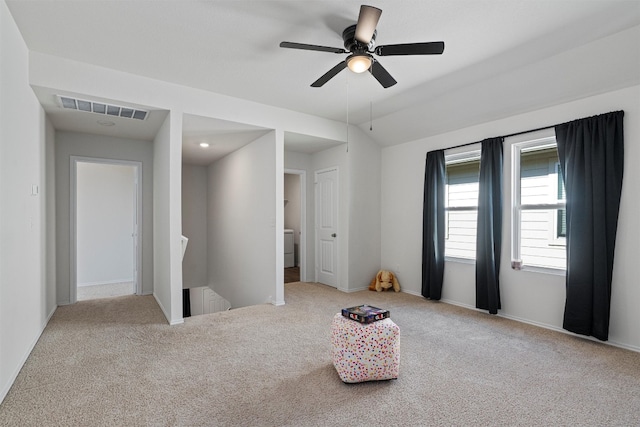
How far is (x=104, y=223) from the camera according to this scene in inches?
244

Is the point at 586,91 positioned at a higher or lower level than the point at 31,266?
higher

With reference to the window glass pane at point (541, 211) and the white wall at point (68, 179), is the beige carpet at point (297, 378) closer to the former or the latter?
the window glass pane at point (541, 211)

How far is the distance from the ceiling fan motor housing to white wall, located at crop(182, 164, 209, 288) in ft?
16.7

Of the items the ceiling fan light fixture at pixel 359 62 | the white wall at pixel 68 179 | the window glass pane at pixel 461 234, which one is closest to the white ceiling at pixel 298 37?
the ceiling fan light fixture at pixel 359 62

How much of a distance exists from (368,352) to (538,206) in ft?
9.18

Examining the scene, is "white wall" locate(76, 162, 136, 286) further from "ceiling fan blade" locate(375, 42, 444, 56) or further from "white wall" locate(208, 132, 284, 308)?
"ceiling fan blade" locate(375, 42, 444, 56)

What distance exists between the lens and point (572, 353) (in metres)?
2.90

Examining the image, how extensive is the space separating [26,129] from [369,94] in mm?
3481

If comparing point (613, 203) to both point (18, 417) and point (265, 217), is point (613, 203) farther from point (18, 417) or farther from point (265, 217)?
point (18, 417)

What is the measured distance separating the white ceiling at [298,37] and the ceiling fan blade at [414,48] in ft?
0.89

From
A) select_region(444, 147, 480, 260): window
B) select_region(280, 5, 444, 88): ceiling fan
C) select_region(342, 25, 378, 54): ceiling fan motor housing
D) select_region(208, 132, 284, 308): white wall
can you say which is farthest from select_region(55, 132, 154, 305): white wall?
select_region(444, 147, 480, 260): window

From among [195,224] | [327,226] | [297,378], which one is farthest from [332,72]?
[195,224]

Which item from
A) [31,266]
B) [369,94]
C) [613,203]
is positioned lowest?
[31,266]

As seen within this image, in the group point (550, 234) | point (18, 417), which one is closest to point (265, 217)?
point (18, 417)
